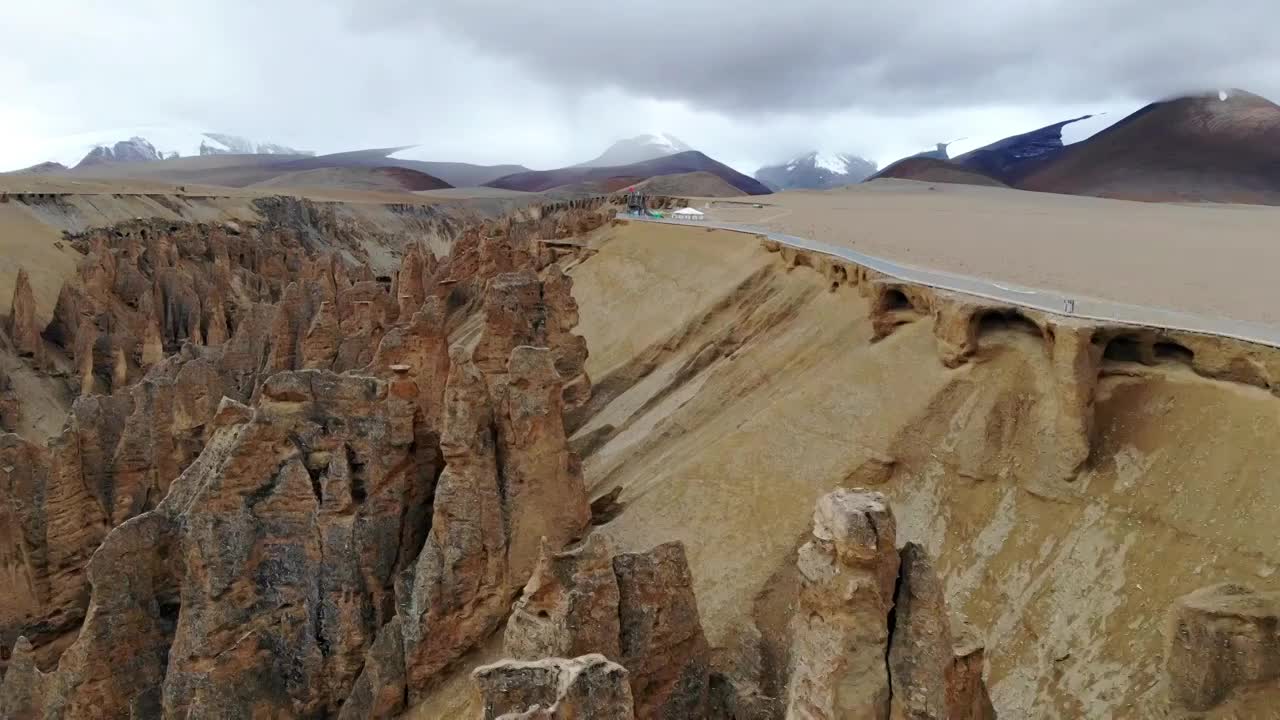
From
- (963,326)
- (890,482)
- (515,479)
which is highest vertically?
(963,326)

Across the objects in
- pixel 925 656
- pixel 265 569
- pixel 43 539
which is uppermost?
pixel 925 656

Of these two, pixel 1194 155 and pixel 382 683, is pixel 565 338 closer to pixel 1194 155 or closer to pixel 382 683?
pixel 382 683

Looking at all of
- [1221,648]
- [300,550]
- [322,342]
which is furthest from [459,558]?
[322,342]

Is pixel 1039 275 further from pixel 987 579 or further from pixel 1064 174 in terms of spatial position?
pixel 1064 174

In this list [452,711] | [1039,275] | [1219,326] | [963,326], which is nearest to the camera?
[452,711]

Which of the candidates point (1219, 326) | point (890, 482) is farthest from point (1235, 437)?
point (890, 482)

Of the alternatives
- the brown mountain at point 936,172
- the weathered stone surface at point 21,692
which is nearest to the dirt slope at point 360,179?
the brown mountain at point 936,172

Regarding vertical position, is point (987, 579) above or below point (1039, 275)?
below
